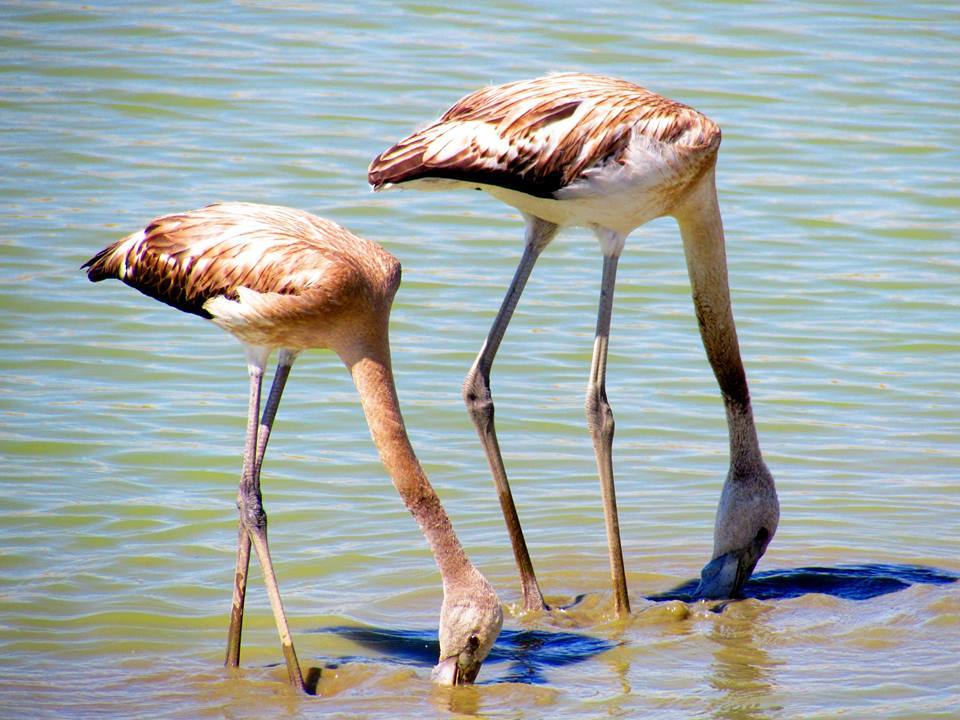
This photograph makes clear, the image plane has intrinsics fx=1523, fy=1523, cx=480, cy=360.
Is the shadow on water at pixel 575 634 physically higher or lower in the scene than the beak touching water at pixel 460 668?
lower

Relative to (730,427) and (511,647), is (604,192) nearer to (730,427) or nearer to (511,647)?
(730,427)

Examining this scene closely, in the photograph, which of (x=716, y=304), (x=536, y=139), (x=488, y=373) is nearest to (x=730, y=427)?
(x=716, y=304)

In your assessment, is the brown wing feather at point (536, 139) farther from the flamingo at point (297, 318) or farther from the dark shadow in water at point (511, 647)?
the dark shadow in water at point (511, 647)

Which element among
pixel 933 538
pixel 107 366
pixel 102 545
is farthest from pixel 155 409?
pixel 933 538

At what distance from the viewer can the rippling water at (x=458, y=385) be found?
21.4ft

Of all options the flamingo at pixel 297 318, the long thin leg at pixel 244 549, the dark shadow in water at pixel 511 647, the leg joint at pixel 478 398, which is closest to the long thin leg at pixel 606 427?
the dark shadow in water at pixel 511 647

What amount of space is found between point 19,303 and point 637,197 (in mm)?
5544

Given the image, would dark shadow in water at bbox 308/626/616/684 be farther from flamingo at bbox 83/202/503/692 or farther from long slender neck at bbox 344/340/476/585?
long slender neck at bbox 344/340/476/585

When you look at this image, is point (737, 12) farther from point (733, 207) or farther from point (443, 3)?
point (733, 207)

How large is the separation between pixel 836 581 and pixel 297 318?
308 cm

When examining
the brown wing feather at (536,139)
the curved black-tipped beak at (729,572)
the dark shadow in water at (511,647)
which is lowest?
the dark shadow in water at (511,647)

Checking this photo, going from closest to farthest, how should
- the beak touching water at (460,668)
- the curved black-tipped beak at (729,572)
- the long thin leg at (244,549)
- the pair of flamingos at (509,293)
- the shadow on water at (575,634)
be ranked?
the beak touching water at (460,668)
the pair of flamingos at (509,293)
the long thin leg at (244,549)
the shadow on water at (575,634)
the curved black-tipped beak at (729,572)

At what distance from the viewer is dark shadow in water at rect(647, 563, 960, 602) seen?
7309mm

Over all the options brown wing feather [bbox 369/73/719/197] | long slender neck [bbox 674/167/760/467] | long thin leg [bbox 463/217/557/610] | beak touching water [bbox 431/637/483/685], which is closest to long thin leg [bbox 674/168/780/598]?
long slender neck [bbox 674/167/760/467]
